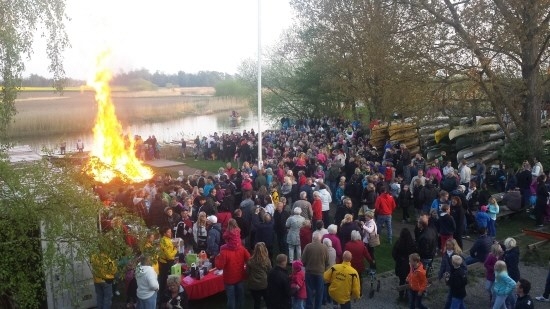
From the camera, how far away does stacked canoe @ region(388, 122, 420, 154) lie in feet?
71.9

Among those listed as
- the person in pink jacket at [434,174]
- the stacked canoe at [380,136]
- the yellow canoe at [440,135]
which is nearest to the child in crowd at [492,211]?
the person in pink jacket at [434,174]

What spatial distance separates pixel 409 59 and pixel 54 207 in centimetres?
1453

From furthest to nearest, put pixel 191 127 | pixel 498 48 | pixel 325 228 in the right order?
pixel 191 127 < pixel 498 48 < pixel 325 228

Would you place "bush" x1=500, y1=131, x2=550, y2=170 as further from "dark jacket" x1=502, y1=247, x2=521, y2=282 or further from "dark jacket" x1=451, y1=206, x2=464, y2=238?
"dark jacket" x1=502, y1=247, x2=521, y2=282

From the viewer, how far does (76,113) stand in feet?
146

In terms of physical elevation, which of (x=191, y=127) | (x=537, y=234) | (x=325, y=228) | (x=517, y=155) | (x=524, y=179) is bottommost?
(x=191, y=127)

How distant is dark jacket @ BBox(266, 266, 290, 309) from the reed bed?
21.3 metres

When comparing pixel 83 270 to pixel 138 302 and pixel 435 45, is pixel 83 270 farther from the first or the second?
pixel 435 45

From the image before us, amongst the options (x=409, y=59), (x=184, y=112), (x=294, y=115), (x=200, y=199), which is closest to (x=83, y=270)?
(x=200, y=199)

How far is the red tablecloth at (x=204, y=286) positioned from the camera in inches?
341

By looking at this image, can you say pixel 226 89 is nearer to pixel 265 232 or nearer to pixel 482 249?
pixel 265 232

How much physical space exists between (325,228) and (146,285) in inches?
253

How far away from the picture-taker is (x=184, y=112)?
6519cm

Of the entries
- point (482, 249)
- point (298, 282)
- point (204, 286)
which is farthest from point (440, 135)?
point (204, 286)
